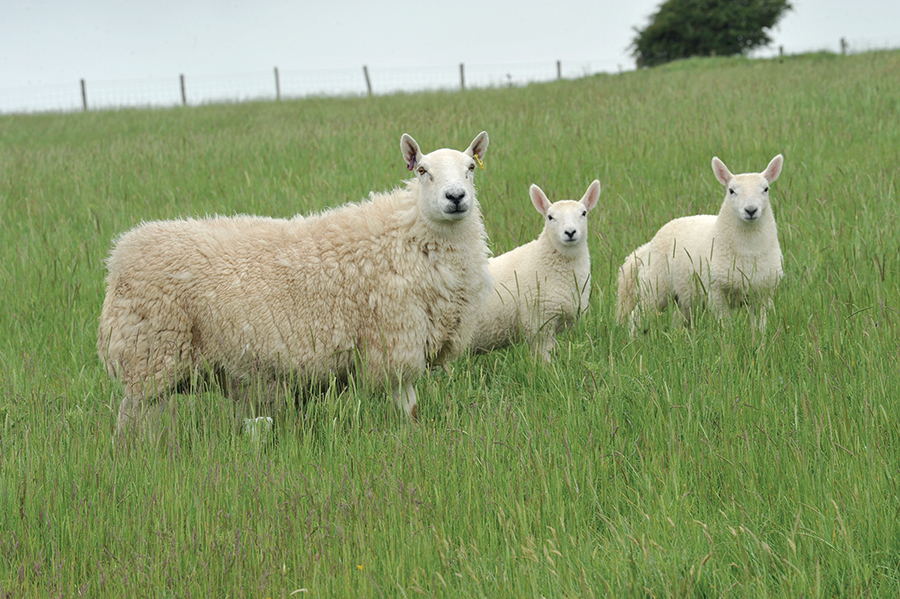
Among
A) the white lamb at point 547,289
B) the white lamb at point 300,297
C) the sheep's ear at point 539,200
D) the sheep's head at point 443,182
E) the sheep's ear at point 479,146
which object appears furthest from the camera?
the sheep's ear at point 539,200

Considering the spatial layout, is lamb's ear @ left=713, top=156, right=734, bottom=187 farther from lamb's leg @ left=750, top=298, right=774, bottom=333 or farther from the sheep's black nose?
the sheep's black nose

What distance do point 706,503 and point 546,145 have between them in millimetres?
7776

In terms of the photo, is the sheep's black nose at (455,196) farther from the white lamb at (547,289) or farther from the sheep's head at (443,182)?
the white lamb at (547,289)

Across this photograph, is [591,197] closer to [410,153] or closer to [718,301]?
[718,301]

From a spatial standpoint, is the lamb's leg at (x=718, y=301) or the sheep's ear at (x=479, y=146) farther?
the lamb's leg at (x=718, y=301)

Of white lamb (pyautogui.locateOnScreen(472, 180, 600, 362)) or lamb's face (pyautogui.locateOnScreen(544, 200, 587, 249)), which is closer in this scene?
lamb's face (pyautogui.locateOnScreen(544, 200, 587, 249))

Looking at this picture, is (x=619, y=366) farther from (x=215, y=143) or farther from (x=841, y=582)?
(x=215, y=143)

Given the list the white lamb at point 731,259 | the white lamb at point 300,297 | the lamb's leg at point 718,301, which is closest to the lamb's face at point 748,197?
the white lamb at point 731,259

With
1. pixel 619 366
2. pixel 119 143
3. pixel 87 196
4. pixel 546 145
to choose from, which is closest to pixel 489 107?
pixel 546 145

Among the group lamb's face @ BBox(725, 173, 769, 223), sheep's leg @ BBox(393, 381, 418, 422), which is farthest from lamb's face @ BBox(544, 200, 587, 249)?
sheep's leg @ BBox(393, 381, 418, 422)

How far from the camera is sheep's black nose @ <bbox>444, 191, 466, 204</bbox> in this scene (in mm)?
4160

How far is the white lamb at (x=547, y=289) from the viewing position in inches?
209

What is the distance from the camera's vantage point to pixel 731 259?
5.27m

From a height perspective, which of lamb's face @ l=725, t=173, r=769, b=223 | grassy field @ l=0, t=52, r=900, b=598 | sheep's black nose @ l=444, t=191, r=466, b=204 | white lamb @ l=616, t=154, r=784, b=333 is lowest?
grassy field @ l=0, t=52, r=900, b=598
